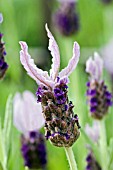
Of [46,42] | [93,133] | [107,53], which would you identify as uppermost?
[46,42]

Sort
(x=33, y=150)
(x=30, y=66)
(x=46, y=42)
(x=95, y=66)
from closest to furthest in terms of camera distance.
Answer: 1. (x=30, y=66)
2. (x=95, y=66)
3. (x=33, y=150)
4. (x=46, y=42)

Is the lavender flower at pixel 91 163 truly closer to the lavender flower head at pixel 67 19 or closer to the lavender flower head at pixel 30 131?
the lavender flower head at pixel 30 131

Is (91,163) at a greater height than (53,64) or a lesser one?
lesser

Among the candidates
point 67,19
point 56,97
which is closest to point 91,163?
point 56,97

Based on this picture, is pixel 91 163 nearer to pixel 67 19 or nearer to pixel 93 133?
pixel 93 133

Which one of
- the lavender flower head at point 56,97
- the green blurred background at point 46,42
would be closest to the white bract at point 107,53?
the green blurred background at point 46,42

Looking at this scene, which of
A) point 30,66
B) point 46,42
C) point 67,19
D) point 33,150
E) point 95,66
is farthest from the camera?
point 46,42

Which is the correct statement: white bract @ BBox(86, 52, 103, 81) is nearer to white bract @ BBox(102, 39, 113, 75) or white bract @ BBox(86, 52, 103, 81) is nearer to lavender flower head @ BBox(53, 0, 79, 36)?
lavender flower head @ BBox(53, 0, 79, 36)
